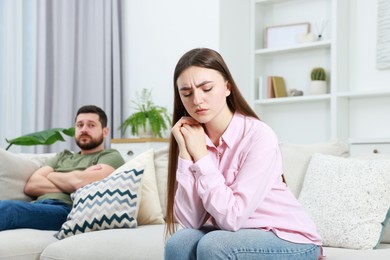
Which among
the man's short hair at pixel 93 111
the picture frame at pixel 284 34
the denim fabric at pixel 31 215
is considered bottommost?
the denim fabric at pixel 31 215

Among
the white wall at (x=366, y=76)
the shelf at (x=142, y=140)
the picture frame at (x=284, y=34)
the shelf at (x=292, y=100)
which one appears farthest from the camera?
the picture frame at (x=284, y=34)

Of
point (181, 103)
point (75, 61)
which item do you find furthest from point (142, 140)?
point (181, 103)

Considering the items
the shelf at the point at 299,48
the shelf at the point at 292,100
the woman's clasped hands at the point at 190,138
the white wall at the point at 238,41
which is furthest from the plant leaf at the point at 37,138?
the woman's clasped hands at the point at 190,138

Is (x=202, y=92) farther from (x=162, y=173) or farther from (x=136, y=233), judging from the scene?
(x=162, y=173)

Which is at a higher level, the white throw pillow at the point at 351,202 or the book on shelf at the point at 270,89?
the book on shelf at the point at 270,89

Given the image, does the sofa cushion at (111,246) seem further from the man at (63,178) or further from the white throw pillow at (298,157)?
the white throw pillow at (298,157)

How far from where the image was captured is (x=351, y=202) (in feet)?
7.99

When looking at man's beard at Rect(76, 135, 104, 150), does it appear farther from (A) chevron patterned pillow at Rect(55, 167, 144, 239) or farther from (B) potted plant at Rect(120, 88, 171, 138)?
(B) potted plant at Rect(120, 88, 171, 138)

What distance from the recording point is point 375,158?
2633 millimetres

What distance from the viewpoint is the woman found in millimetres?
1721

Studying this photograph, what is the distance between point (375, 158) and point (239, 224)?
1.09 metres

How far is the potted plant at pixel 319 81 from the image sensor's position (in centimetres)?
511

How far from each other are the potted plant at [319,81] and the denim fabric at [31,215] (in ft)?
8.56

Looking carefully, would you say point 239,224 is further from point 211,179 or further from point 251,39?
point 251,39
